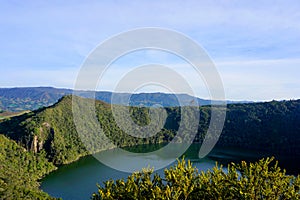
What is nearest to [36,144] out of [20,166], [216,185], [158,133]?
[20,166]

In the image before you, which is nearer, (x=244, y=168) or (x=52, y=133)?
(x=244, y=168)

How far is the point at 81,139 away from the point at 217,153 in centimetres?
Answer: 2805

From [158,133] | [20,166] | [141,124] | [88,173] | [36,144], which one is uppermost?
[141,124]

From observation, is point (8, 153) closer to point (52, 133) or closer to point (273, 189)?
point (52, 133)

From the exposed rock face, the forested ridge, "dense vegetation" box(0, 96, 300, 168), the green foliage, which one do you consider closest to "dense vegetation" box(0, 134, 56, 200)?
the forested ridge

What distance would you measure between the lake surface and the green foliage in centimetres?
2586

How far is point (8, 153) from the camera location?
4041 cm

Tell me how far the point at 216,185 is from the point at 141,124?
67.7 metres

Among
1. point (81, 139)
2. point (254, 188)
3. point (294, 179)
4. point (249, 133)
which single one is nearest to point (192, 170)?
point (254, 188)

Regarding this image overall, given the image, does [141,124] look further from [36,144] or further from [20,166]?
[20,166]

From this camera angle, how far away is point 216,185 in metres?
7.29

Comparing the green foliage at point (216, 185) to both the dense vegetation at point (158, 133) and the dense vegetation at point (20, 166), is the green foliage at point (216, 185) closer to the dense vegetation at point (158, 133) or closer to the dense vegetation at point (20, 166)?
the dense vegetation at point (20, 166)

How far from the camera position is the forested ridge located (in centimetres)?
5012

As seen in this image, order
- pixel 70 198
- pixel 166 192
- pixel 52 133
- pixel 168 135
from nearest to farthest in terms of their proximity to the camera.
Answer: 1. pixel 166 192
2. pixel 70 198
3. pixel 52 133
4. pixel 168 135
